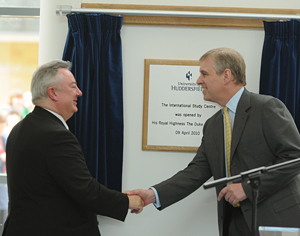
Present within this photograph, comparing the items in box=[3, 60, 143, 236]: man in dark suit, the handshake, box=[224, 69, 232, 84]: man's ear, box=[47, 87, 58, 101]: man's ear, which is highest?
box=[224, 69, 232, 84]: man's ear

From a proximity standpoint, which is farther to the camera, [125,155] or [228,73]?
[125,155]

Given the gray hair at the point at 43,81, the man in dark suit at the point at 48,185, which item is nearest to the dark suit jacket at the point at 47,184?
the man in dark suit at the point at 48,185

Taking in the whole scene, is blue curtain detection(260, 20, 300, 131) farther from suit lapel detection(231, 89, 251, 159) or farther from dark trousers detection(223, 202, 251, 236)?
dark trousers detection(223, 202, 251, 236)

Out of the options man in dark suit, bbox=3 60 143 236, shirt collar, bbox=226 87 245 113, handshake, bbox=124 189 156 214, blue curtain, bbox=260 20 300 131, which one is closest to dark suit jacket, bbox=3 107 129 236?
man in dark suit, bbox=3 60 143 236

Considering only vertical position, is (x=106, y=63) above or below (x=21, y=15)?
below

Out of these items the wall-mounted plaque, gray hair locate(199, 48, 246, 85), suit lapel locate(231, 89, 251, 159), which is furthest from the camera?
the wall-mounted plaque

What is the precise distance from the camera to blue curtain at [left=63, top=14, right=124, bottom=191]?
8.39 ft

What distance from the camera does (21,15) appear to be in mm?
3000

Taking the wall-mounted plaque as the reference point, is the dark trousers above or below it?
below

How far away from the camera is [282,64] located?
256 centimetres

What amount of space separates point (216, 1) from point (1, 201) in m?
2.43

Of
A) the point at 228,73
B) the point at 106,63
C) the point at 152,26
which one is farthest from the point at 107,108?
the point at 228,73

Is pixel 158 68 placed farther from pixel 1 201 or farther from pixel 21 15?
pixel 1 201

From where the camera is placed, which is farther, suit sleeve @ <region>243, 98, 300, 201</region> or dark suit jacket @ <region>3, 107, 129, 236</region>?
suit sleeve @ <region>243, 98, 300, 201</region>
